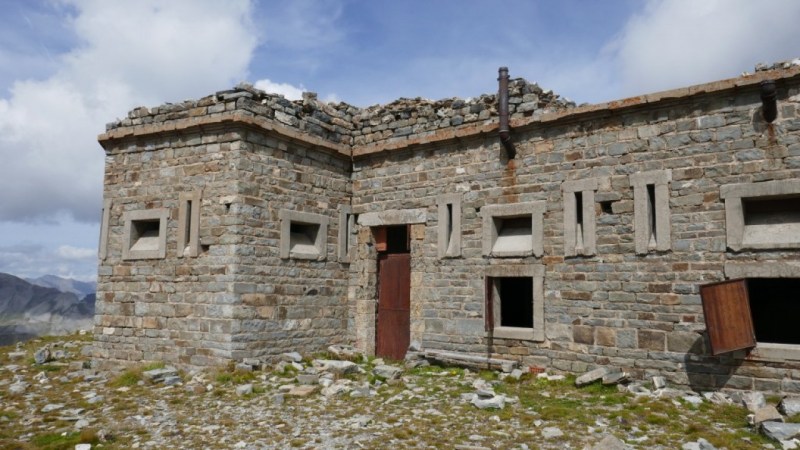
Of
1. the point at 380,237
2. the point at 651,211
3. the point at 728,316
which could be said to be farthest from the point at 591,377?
the point at 380,237

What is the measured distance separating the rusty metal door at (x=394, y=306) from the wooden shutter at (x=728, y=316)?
5.01m

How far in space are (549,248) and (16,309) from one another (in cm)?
5780

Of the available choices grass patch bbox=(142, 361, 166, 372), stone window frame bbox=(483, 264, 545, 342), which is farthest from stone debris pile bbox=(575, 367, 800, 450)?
grass patch bbox=(142, 361, 166, 372)

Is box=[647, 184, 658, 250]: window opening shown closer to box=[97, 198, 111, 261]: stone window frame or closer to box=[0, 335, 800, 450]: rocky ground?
box=[0, 335, 800, 450]: rocky ground

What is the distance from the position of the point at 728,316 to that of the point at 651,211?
1.74 metres

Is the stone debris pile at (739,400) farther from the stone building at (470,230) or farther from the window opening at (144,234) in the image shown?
the window opening at (144,234)

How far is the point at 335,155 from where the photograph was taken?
10.9m

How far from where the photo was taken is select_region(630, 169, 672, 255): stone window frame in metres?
7.86

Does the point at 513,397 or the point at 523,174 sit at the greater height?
the point at 523,174

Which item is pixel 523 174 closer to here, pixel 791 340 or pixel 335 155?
pixel 335 155

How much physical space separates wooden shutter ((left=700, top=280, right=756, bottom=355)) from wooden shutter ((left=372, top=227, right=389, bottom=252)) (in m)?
5.59

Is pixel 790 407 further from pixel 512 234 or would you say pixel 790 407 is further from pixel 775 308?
pixel 512 234

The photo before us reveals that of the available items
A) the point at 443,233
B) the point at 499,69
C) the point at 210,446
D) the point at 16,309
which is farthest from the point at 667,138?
the point at 16,309

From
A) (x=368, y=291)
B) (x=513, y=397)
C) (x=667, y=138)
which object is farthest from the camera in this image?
(x=368, y=291)
